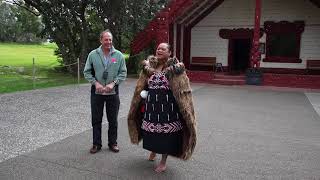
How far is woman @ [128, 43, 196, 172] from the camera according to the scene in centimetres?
494

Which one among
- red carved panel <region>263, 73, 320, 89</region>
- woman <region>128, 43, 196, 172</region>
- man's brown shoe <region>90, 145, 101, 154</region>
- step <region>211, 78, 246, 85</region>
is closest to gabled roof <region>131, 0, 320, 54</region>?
step <region>211, 78, 246, 85</region>

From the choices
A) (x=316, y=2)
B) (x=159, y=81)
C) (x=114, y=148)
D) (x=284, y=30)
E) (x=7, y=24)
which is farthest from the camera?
(x=7, y=24)

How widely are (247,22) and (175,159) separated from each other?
A: 53.2 feet

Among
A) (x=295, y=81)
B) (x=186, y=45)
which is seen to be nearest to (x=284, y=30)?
(x=295, y=81)

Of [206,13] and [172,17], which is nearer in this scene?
[172,17]

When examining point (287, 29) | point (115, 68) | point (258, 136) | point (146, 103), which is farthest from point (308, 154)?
point (287, 29)

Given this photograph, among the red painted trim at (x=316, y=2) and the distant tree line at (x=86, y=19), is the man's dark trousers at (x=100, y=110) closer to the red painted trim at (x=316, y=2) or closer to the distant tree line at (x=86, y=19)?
the distant tree line at (x=86, y=19)

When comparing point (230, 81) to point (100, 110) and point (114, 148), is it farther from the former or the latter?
point (100, 110)

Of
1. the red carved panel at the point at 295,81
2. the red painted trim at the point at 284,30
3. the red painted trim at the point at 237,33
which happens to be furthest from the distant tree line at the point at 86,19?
the red carved panel at the point at 295,81

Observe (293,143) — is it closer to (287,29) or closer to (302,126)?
(302,126)

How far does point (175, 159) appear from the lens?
225 inches

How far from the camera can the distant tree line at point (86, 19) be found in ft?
61.8

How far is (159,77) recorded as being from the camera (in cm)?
500

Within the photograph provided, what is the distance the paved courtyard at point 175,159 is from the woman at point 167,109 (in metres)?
0.40
